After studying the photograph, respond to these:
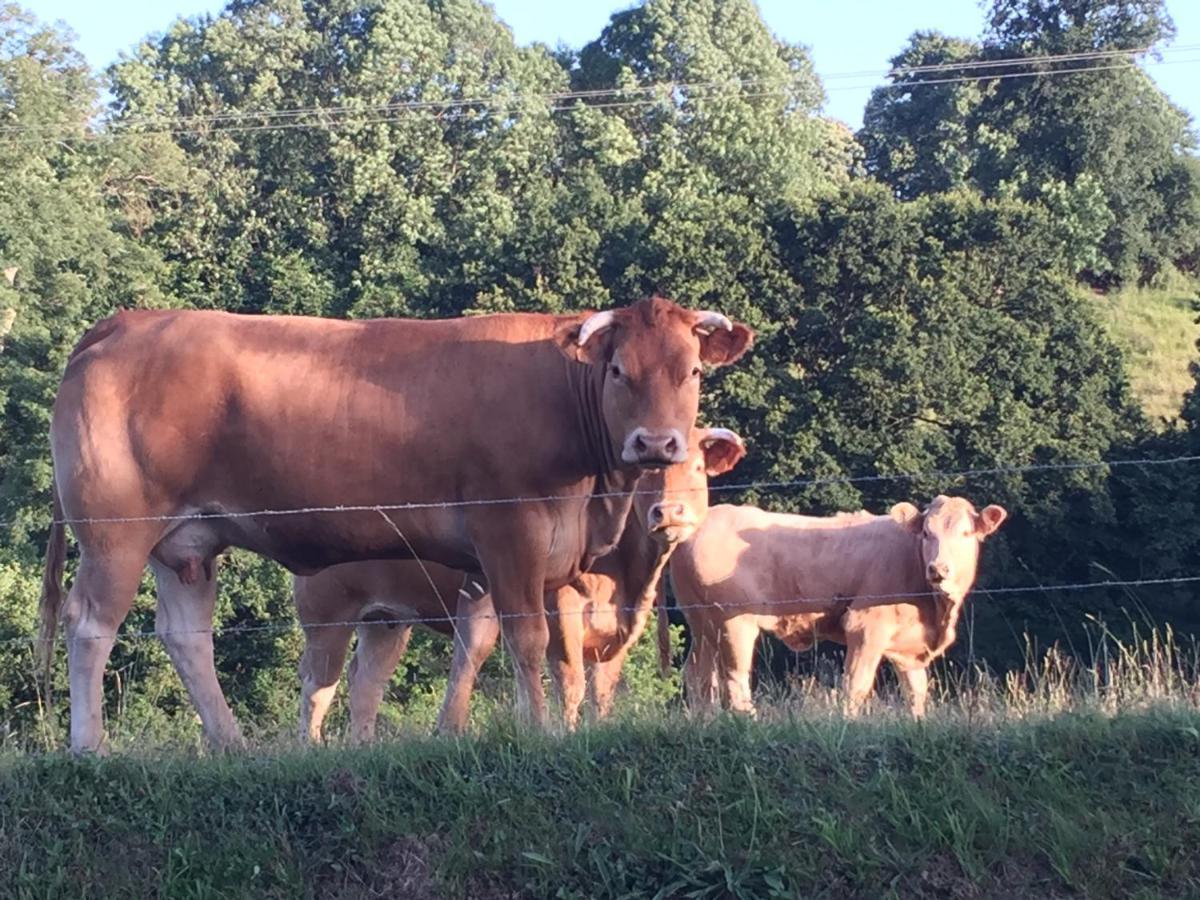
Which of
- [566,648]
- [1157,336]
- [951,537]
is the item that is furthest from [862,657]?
[1157,336]

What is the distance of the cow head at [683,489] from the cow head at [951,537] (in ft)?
8.02

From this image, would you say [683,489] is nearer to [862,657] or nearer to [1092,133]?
[862,657]

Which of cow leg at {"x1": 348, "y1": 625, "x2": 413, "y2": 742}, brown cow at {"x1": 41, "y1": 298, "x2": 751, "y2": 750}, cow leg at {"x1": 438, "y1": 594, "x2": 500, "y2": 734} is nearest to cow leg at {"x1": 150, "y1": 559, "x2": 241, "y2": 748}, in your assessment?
brown cow at {"x1": 41, "y1": 298, "x2": 751, "y2": 750}

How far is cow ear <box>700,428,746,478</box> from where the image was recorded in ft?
41.0

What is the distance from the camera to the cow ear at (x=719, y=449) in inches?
492

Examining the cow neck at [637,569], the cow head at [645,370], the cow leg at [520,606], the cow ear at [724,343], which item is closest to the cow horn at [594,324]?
the cow head at [645,370]

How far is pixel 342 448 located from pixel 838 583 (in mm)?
7254

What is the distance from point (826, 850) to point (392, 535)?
332 cm

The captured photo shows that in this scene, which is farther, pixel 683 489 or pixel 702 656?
pixel 702 656

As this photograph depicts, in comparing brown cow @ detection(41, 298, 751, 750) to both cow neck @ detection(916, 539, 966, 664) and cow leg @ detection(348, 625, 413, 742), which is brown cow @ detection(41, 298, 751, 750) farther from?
cow neck @ detection(916, 539, 966, 664)

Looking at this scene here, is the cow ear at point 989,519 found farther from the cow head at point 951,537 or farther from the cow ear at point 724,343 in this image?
the cow ear at point 724,343

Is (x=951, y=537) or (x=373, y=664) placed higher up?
(x=951, y=537)

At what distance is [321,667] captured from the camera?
499 inches

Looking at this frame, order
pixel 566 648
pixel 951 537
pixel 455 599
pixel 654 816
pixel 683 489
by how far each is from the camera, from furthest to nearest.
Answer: pixel 951 537 → pixel 455 599 → pixel 683 489 → pixel 566 648 → pixel 654 816
